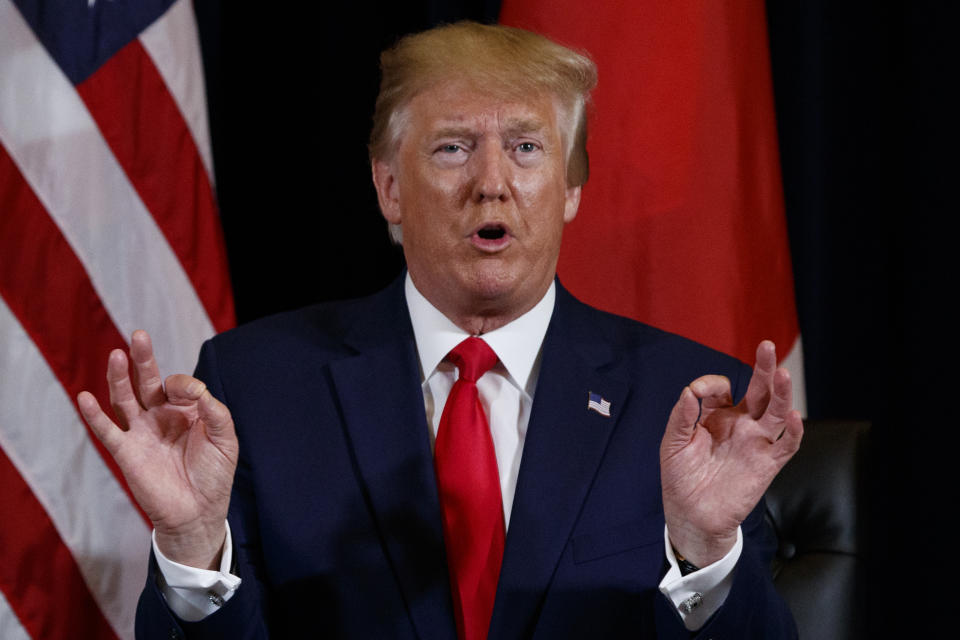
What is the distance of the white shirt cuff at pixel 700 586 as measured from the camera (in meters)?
1.19

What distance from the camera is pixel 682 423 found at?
3.71ft

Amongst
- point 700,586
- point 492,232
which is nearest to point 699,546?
point 700,586

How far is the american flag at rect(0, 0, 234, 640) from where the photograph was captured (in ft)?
5.84

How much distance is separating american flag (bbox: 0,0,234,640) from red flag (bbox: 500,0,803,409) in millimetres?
828

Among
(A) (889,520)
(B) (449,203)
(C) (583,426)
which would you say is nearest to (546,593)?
(C) (583,426)

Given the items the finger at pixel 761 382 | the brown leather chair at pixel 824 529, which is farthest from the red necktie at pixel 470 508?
the brown leather chair at pixel 824 529

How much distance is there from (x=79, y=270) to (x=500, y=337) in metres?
0.88

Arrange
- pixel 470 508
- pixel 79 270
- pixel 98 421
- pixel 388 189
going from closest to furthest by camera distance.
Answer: pixel 98 421 < pixel 470 508 < pixel 388 189 < pixel 79 270

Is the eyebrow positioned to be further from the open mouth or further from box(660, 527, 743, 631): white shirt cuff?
box(660, 527, 743, 631): white shirt cuff

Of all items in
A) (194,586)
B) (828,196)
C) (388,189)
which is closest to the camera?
(194,586)

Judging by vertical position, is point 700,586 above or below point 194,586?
below

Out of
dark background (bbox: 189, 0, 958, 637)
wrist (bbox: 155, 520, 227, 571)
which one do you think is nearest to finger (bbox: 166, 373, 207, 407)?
wrist (bbox: 155, 520, 227, 571)

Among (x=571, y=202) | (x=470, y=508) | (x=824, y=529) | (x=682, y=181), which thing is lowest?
(x=824, y=529)

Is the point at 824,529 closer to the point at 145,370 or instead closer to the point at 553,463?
the point at 553,463
